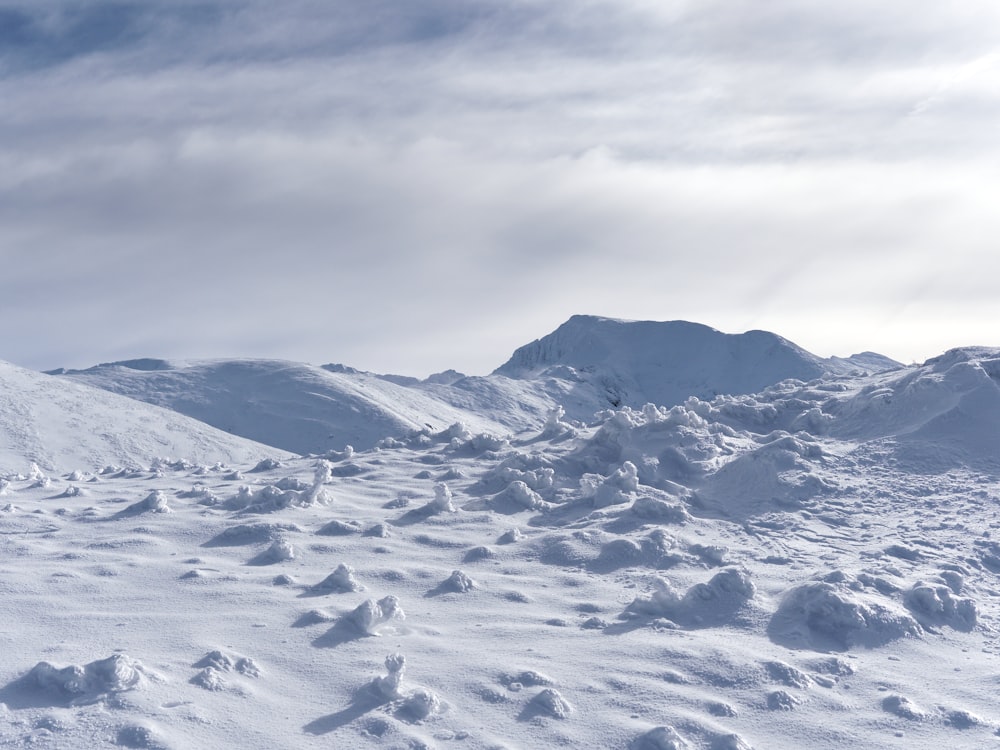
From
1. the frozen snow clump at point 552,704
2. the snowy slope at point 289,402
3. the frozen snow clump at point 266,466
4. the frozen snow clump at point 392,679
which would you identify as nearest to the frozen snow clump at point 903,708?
the frozen snow clump at point 552,704

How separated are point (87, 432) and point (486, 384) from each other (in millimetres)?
74420

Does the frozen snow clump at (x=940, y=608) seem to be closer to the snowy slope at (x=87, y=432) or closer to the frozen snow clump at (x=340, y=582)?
the frozen snow clump at (x=340, y=582)

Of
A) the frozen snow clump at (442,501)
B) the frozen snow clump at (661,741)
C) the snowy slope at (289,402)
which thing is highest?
the snowy slope at (289,402)

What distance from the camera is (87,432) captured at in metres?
49.7

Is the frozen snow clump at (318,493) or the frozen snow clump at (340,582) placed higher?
the frozen snow clump at (318,493)

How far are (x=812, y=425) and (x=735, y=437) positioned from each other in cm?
203

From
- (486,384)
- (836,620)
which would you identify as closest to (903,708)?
(836,620)

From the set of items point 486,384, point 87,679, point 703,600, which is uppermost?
point 486,384

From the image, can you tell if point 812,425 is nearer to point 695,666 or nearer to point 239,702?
point 695,666

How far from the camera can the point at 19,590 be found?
441 inches

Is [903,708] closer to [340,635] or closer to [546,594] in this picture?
[546,594]

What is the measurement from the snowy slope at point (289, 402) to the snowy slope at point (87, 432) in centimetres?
1782

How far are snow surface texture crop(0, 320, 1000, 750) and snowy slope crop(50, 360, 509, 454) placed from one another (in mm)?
59219

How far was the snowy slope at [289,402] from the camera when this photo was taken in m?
81.3
